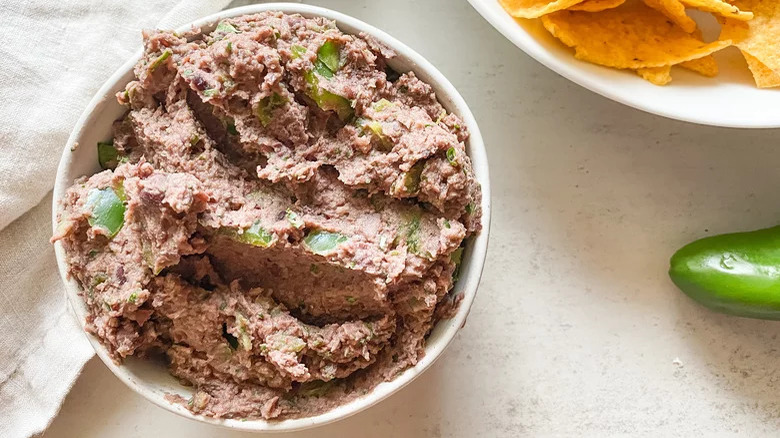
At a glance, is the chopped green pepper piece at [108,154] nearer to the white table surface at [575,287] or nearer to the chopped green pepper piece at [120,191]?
the chopped green pepper piece at [120,191]

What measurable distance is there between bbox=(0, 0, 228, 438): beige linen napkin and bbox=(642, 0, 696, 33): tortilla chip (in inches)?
35.3

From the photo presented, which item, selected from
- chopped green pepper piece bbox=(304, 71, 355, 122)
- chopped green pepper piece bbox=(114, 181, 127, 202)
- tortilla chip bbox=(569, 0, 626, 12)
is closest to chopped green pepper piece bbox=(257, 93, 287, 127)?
chopped green pepper piece bbox=(304, 71, 355, 122)

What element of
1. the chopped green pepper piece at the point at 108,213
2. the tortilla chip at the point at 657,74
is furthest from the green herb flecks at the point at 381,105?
the tortilla chip at the point at 657,74

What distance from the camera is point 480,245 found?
1.40 metres

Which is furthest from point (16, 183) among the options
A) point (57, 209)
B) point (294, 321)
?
point (294, 321)

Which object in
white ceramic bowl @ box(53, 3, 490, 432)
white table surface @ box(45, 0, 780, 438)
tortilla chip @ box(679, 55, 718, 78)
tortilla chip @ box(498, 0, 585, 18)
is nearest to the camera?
white ceramic bowl @ box(53, 3, 490, 432)

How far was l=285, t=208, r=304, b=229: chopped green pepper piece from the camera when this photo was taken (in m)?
1.27

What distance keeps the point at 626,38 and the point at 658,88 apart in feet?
0.40

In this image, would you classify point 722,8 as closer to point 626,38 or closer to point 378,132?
point 626,38

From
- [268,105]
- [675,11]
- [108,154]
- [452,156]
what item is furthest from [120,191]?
[675,11]

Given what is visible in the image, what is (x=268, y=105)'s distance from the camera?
1.30 m

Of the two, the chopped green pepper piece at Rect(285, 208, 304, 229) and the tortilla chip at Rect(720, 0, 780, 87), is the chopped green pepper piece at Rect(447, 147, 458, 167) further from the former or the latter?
the tortilla chip at Rect(720, 0, 780, 87)

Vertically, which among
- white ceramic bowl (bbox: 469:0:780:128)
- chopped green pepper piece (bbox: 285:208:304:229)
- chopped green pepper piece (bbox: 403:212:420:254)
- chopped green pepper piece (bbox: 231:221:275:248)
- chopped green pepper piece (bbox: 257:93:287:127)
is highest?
chopped green pepper piece (bbox: 257:93:287:127)

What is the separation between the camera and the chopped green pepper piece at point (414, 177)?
50.4 inches
